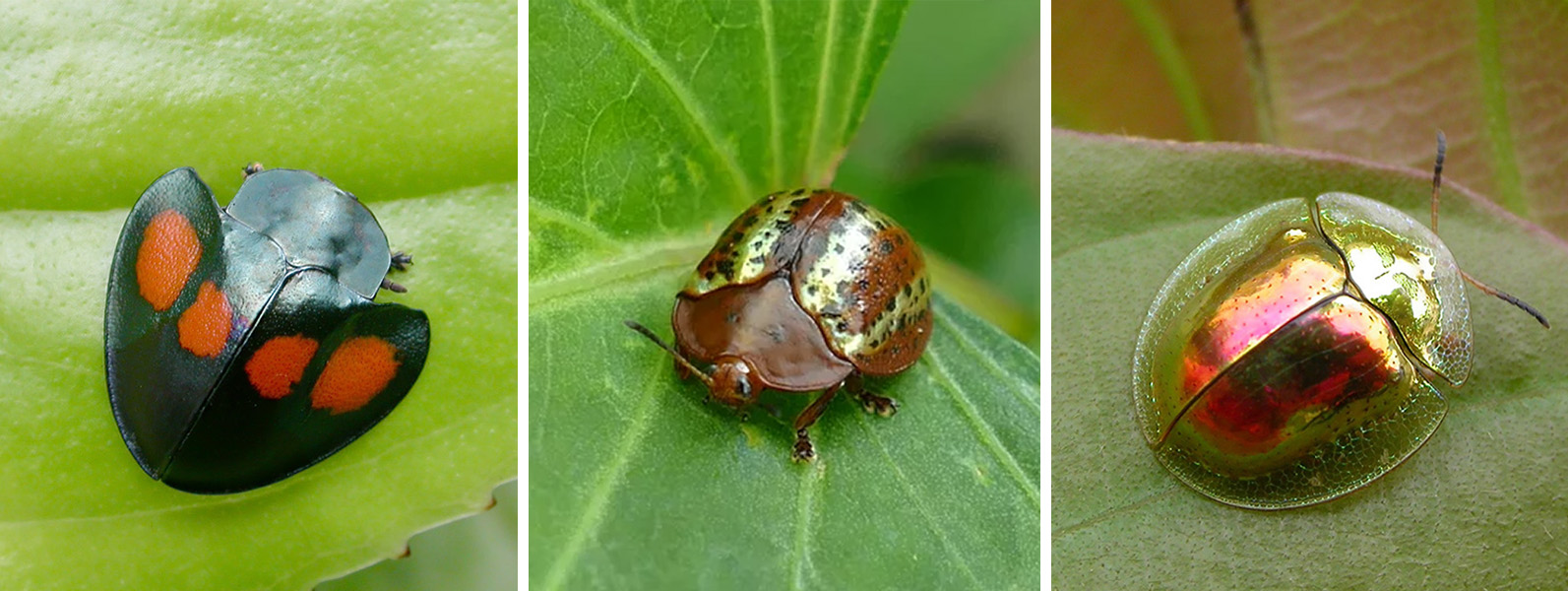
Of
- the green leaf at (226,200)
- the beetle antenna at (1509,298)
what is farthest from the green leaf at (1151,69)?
the green leaf at (226,200)

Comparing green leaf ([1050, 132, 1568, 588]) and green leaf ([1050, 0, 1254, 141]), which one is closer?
green leaf ([1050, 132, 1568, 588])

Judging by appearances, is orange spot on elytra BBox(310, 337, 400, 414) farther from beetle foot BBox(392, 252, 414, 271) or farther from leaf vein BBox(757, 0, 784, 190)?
leaf vein BBox(757, 0, 784, 190)

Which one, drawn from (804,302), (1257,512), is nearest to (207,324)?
(804,302)

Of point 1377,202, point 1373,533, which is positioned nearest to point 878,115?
point 1377,202

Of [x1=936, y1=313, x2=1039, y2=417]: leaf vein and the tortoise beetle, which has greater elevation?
the tortoise beetle

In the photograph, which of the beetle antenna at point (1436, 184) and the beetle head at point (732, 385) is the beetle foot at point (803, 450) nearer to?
the beetle head at point (732, 385)

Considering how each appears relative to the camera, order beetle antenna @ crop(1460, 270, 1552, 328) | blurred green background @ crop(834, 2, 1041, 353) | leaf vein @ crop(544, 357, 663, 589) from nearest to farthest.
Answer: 1. leaf vein @ crop(544, 357, 663, 589)
2. beetle antenna @ crop(1460, 270, 1552, 328)
3. blurred green background @ crop(834, 2, 1041, 353)

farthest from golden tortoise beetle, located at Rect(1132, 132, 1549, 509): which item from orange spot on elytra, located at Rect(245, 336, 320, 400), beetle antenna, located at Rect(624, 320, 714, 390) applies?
orange spot on elytra, located at Rect(245, 336, 320, 400)

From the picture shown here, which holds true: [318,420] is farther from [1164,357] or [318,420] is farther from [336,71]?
[1164,357]
